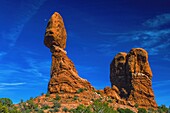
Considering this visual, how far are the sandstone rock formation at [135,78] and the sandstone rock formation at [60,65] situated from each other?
44.6 ft

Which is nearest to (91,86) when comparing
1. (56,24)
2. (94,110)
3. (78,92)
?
(78,92)

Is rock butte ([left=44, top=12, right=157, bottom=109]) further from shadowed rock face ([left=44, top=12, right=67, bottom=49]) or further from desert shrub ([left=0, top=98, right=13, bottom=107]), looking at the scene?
desert shrub ([left=0, top=98, right=13, bottom=107])

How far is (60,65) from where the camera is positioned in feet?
220

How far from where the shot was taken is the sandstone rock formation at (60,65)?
214 ft

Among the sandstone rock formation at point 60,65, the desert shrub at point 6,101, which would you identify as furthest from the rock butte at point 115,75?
the desert shrub at point 6,101

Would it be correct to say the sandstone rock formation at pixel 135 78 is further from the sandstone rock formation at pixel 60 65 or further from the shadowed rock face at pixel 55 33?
the shadowed rock face at pixel 55 33

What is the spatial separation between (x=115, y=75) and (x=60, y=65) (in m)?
23.2

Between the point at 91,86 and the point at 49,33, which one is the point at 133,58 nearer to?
the point at 91,86

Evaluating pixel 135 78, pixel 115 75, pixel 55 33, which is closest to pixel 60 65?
pixel 55 33

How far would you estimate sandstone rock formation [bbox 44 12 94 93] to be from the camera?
65375 mm

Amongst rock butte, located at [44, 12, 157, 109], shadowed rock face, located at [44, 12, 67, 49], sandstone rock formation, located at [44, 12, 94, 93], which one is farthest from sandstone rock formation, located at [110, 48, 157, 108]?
shadowed rock face, located at [44, 12, 67, 49]

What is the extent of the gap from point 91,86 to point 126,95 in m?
13.3

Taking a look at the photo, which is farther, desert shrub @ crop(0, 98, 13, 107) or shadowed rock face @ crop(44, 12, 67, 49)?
shadowed rock face @ crop(44, 12, 67, 49)

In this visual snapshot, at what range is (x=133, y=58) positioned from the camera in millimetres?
79438
